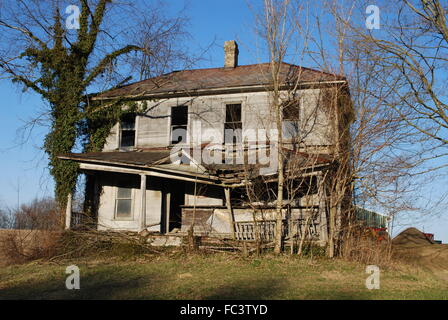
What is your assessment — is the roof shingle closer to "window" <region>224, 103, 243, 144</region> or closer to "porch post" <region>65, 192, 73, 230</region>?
"window" <region>224, 103, 243, 144</region>

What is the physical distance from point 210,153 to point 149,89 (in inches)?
182

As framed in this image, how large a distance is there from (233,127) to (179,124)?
3.56 metres

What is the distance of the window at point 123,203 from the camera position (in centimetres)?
1766

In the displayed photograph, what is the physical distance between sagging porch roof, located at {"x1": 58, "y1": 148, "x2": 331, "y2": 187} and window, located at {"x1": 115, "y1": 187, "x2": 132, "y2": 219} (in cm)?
164

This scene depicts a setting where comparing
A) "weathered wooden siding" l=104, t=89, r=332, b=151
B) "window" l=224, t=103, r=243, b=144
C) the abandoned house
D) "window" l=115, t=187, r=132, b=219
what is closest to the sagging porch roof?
the abandoned house

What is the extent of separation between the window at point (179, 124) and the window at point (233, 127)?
1.73 m

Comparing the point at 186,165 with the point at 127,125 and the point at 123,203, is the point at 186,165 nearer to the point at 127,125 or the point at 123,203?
the point at 123,203

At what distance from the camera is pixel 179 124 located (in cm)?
1972

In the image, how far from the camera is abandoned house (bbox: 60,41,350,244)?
13469mm

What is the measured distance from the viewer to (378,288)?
8.66 metres

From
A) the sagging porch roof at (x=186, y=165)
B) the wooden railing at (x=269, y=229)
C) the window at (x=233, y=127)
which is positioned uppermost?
the window at (x=233, y=127)

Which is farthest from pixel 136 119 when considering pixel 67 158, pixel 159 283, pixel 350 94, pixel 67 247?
pixel 159 283

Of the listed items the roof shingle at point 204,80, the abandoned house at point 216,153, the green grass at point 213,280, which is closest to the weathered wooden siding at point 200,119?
the abandoned house at point 216,153

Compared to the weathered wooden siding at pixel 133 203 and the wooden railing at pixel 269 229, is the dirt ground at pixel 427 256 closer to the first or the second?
the wooden railing at pixel 269 229
